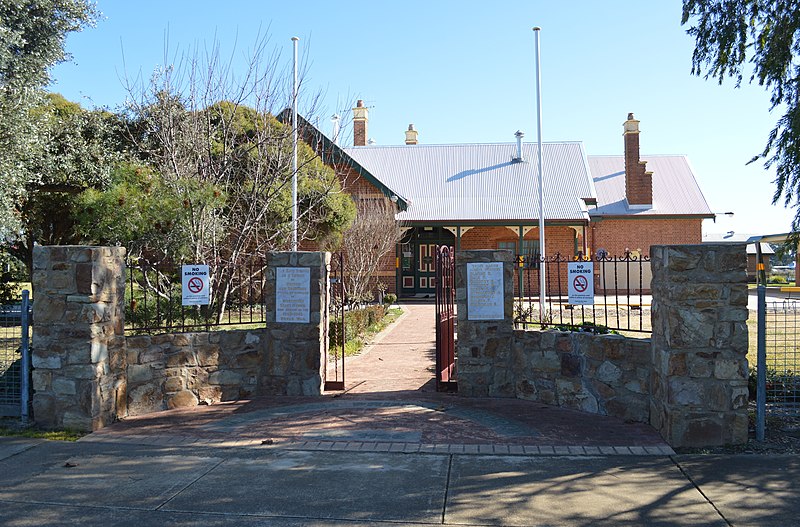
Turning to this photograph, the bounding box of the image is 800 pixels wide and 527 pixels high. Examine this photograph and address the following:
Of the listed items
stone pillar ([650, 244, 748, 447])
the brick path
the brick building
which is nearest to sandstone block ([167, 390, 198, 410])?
the brick path

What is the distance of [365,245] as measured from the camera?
19.1 meters

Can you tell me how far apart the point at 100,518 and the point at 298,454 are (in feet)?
5.95

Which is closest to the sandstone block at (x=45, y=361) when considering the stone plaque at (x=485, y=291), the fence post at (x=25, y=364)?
the fence post at (x=25, y=364)

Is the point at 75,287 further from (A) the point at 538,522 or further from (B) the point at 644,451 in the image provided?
(B) the point at 644,451

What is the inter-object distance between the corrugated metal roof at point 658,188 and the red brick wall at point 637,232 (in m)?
0.46

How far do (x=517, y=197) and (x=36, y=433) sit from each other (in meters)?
23.6

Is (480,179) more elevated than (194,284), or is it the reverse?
(480,179)

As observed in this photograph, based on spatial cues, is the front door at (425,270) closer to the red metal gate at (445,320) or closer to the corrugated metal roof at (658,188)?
the corrugated metal roof at (658,188)

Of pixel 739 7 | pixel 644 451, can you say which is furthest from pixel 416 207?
pixel 644 451

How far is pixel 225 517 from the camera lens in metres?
4.52

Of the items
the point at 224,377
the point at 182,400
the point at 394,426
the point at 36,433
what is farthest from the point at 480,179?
the point at 36,433

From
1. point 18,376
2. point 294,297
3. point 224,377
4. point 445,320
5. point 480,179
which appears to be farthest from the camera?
point 480,179

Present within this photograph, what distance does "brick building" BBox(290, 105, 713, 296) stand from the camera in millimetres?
26984

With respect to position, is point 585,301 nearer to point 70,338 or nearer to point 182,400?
point 182,400
